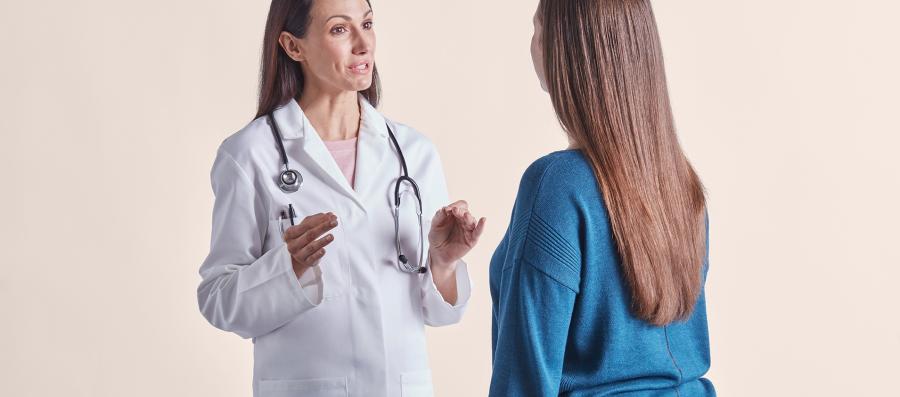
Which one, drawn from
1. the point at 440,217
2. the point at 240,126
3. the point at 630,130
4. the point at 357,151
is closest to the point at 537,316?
the point at 630,130

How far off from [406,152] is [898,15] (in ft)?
8.15

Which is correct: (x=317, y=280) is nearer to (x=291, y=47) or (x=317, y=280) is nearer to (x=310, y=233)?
(x=310, y=233)

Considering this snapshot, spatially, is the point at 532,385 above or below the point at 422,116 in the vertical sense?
below

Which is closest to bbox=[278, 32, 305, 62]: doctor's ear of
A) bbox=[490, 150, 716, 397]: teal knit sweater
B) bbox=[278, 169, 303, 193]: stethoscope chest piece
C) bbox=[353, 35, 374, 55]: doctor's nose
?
bbox=[353, 35, 374, 55]: doctor's nose

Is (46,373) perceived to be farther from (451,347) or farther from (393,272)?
(393,272)

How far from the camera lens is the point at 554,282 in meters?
1.49

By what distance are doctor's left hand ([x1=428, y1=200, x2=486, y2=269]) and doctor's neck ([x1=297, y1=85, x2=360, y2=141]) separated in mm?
319

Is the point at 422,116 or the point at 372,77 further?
the point at 422,116

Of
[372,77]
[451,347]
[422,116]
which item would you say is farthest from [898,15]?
[372,77]

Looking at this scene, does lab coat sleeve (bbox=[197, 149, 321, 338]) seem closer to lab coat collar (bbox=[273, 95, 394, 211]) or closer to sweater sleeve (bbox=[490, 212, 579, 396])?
lab coat collar (bbox=[273, 95, 394, 211])

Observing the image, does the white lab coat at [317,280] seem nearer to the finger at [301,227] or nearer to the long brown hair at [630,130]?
the finger at [301,227]

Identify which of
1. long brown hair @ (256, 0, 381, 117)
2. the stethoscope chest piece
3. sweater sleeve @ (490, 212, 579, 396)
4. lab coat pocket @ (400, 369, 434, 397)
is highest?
long brown hair @ (256, 0, 381, 117)

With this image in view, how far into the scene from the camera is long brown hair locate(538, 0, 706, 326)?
5.03 ft

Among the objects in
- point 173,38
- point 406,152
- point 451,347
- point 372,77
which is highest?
point 173,38
